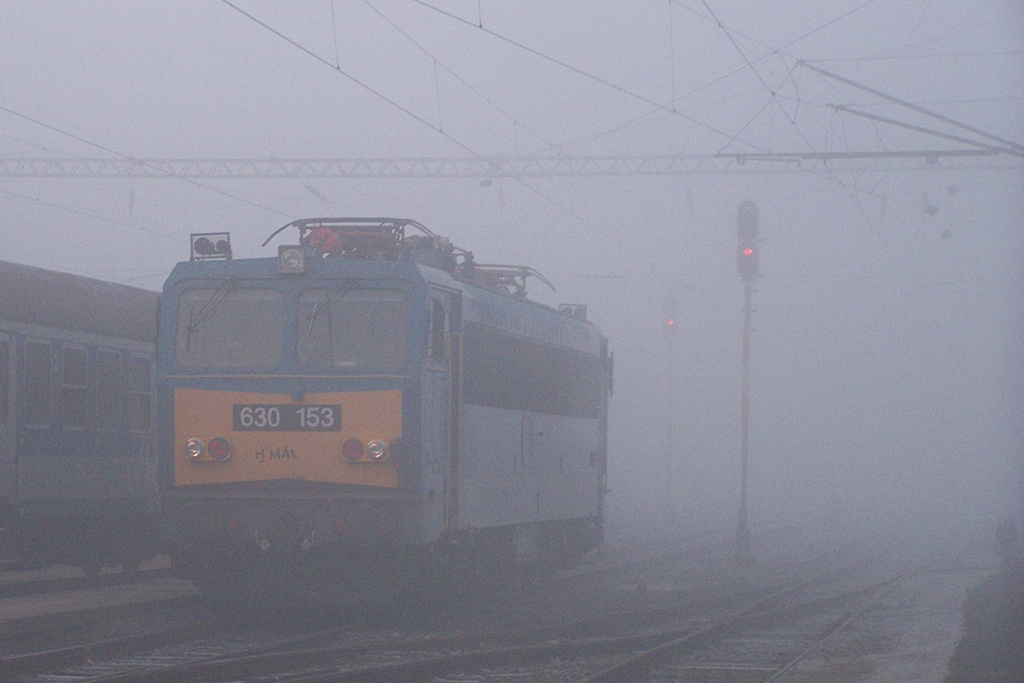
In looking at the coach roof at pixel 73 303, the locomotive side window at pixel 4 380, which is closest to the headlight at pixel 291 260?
the coach roof at pixel 73 303

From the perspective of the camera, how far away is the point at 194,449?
40.9ft

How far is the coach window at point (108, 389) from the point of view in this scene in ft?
54.5

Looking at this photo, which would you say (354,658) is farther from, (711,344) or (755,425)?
(755,425)

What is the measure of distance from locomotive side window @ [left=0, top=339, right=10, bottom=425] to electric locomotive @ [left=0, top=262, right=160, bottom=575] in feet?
0.04

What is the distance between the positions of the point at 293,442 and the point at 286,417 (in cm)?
25

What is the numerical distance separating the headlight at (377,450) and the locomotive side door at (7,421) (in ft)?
15.7

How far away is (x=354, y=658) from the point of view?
36.3 feet

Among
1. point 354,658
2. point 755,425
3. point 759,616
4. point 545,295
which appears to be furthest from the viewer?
point 755,425

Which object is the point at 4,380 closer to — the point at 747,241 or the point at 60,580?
the point at 60,580

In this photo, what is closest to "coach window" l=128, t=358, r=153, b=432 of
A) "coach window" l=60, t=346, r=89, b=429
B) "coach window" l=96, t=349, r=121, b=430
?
"coach window" l=96, t=349, r=121, b=430

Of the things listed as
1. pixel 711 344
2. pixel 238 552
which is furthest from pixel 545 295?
pixel 238 552

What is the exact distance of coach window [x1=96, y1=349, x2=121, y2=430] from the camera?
16.6 metres

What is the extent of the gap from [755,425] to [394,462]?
6209 cm

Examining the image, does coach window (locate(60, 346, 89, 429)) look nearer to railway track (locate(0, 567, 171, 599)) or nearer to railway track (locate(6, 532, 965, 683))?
railway track (locate(0, 567, 171, 599))
